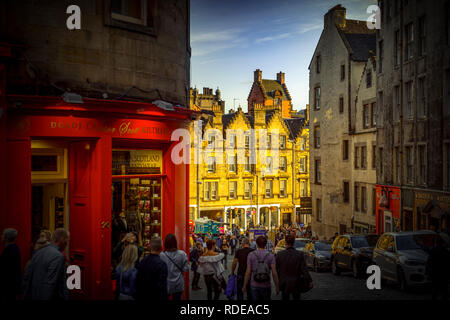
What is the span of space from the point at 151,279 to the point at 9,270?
7.90 feet

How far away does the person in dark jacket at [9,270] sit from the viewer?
336 inches

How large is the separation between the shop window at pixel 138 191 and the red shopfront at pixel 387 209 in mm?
18942

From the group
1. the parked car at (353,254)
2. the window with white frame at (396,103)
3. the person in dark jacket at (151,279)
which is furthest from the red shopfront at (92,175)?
the window with white frame at (396,103)

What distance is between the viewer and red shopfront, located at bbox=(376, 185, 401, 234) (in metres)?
29.5

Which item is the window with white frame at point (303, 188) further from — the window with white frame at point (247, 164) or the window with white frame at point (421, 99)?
the window with white frame at point (421, 99)

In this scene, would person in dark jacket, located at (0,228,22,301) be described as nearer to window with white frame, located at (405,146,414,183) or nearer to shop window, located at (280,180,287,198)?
window with white frame, located at (405,146,414,183)

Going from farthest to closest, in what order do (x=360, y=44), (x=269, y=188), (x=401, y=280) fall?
(x=269, y=188)
(x=360, y=44)
(x=401, y=280)

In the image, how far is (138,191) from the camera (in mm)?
13664

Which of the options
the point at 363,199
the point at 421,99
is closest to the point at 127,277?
the point at 421,99

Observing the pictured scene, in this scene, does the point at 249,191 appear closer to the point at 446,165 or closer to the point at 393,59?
the point at 393,59

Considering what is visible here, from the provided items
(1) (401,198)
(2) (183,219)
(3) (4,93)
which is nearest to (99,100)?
(3) (4,93)

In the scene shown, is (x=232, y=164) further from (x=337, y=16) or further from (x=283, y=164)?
(x=337, y=16)

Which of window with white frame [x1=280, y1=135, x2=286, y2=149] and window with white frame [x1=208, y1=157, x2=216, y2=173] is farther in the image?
window with white frame [x1=280, y1=135, x2=286, y2=149]

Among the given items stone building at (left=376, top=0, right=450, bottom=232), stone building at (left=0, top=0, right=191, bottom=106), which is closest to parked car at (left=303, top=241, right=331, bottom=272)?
stone building at (left=376, top=0, right=450, bottom=232)
